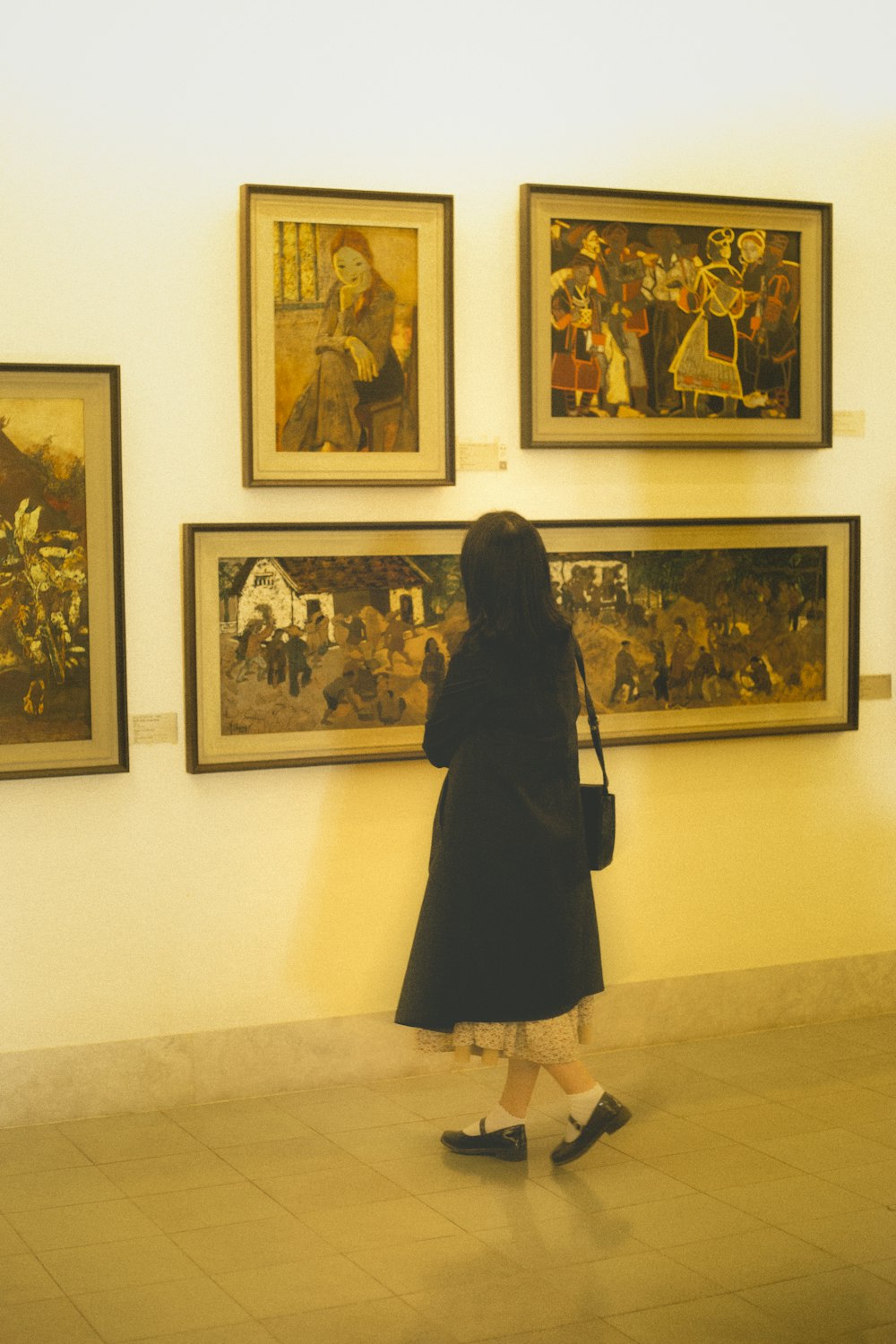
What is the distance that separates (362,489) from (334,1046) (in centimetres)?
238

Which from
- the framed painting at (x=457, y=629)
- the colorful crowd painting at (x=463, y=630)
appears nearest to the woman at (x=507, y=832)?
the framed painting at (x=457, y=629)

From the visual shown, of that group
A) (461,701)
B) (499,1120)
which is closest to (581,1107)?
(499,1120)

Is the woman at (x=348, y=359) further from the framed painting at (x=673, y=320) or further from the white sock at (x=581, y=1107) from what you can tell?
the white sock at (x=581, y=1107)

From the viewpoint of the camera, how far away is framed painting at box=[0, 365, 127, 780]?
238 inches

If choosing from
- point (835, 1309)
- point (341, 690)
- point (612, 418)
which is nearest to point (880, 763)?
point (612, 418)

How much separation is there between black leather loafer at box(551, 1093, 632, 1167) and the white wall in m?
1.32

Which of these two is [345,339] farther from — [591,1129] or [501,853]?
[591,1129]

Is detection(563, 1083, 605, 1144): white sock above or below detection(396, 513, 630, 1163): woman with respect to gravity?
below

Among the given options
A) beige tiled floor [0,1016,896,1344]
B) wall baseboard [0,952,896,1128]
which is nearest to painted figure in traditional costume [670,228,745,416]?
wall baseboard [0,952,896,1128]

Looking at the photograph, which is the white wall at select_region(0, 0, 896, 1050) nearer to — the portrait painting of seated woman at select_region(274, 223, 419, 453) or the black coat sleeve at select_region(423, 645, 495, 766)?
the portrait painting of seated woman at select_region(274, 223, 419, 453)

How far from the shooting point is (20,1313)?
450cm

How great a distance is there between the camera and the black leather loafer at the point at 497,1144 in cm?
575

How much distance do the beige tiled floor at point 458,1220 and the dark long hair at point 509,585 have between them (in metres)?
1.93

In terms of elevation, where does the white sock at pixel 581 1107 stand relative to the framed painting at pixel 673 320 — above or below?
below
